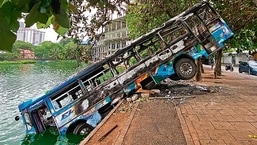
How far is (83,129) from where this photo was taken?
9.97 m

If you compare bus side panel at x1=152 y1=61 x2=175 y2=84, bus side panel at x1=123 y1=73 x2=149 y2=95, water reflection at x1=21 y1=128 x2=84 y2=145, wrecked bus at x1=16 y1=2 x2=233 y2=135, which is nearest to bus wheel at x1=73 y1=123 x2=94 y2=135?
wrecked bus at x1=16 y1=2 x2=233 y2=135

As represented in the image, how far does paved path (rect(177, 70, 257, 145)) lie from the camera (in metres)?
5.90

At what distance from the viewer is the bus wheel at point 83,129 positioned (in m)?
9.91

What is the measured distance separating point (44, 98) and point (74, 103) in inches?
41.0

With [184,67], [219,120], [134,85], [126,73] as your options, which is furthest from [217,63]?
[219,120]

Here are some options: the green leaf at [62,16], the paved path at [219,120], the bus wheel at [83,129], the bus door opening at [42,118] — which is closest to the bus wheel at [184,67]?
the paved path at [219,120]

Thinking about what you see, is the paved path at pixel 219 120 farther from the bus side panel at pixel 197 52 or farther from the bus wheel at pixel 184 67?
the bus side panel at pixel 197 52

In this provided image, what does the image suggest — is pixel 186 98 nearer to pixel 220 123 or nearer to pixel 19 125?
pixel 220 123

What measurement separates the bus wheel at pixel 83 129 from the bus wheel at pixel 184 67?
13.9 ft

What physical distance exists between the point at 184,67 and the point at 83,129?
15.8 feet

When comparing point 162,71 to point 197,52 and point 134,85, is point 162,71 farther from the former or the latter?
point 197,52

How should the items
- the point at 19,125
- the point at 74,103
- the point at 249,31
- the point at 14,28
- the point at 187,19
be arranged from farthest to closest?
the point at 249,31 < the point at 19,125 < the point at 187,19 < the point at 74,103 < the point at 14,28

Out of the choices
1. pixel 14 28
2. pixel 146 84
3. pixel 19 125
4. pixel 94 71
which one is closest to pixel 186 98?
pixel 146 84

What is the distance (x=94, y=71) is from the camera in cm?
1076
